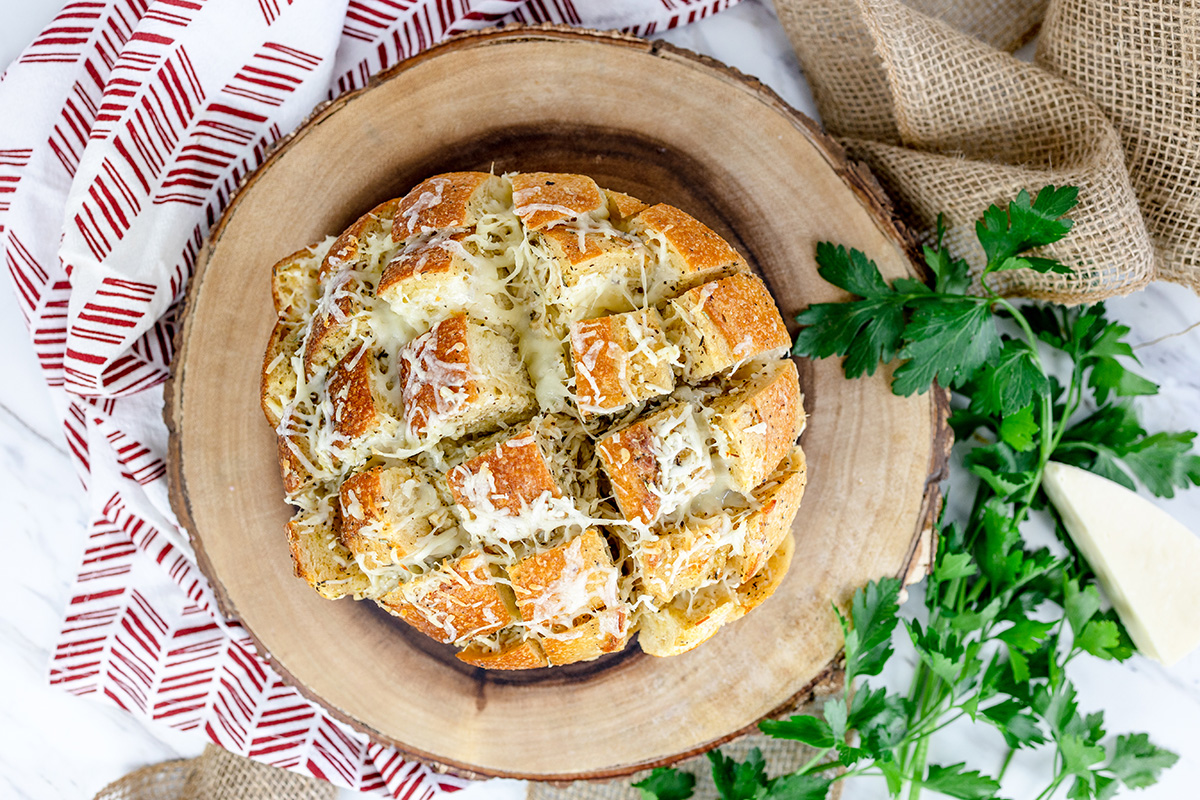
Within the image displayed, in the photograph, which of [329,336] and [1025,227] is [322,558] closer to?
[329,336]

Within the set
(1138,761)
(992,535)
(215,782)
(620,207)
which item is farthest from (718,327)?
(215,782)

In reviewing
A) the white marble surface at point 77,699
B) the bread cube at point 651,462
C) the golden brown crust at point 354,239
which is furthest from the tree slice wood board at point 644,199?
the bread cube at point 651,462

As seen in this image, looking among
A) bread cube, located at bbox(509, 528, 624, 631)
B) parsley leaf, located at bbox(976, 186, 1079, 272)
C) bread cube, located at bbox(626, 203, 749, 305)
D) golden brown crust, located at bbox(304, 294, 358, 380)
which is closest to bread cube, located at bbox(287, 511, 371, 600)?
golden brown crust, located at bbox(304, 294, 358, 380)

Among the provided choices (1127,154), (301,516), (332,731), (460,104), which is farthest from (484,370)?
(1127,154)

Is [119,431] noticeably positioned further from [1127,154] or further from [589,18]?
[1127,154]

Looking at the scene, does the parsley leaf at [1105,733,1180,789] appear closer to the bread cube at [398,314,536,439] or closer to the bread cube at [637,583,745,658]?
the bread cube at [637,583,745,658]

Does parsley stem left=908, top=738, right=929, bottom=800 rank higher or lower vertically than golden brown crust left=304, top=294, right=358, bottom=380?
lower

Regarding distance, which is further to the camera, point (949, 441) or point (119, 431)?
point (119, 431)
